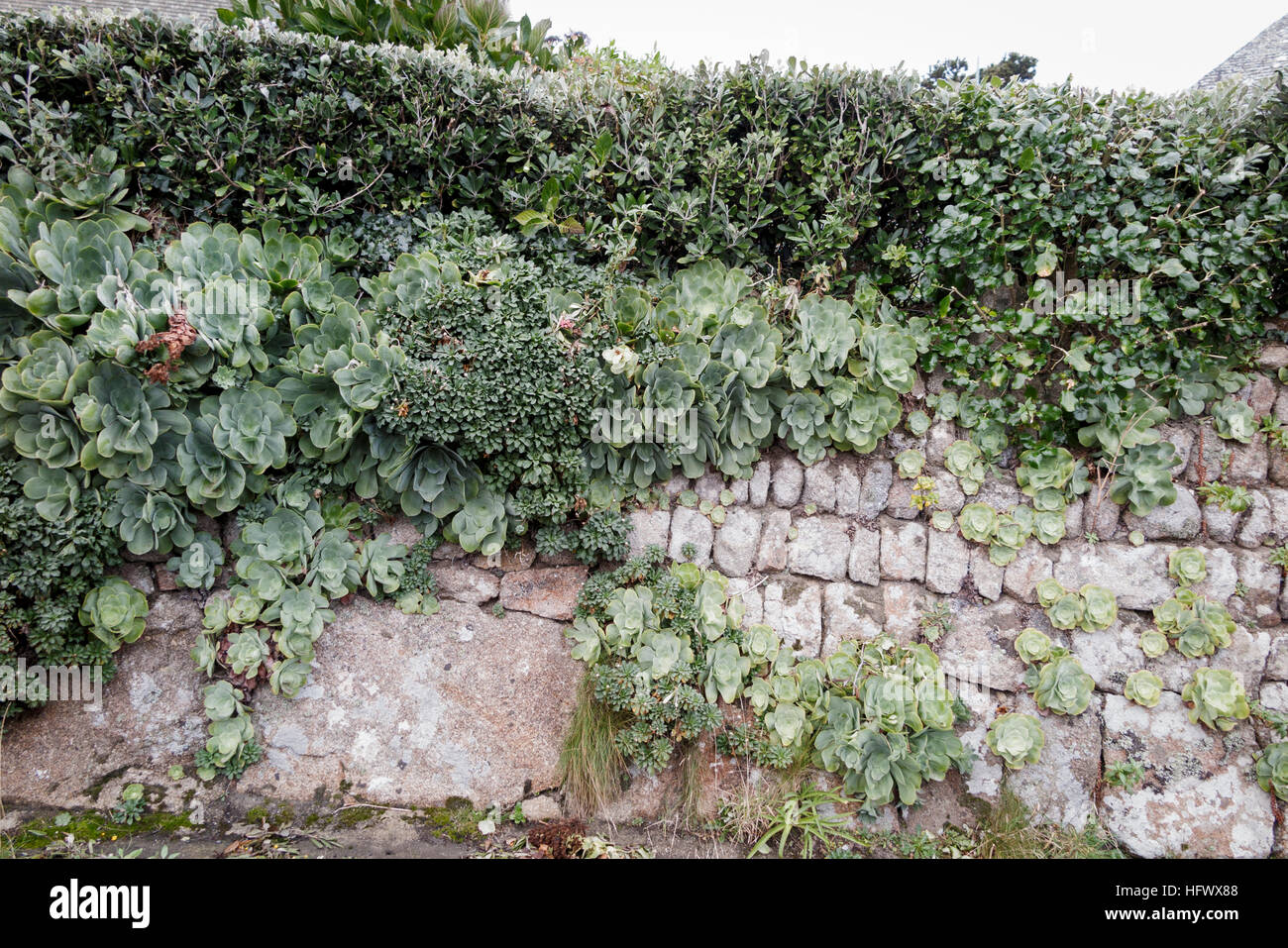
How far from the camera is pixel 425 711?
2930mm

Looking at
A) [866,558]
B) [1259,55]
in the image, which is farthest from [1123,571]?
[1259,55]

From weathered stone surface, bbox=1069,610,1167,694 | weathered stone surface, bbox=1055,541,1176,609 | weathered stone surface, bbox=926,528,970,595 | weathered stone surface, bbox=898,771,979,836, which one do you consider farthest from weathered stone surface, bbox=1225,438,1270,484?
weathered stone surface, bbox=898,771,979,836

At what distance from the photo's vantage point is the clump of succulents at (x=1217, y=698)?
2844mm

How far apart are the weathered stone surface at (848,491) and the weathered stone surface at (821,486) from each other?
0.08 ft

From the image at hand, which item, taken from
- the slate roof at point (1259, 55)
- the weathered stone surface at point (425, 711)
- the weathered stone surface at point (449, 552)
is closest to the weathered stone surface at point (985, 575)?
the weathered stone surface at point (425, 711)

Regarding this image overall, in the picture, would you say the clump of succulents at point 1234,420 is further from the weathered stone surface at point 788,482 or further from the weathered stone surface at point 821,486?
the weathered stone surface at point 788,482

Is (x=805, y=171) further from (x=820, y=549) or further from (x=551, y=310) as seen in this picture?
(x=820, y=549)

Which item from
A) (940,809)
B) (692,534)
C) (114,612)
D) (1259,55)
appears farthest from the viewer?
(1259,55)

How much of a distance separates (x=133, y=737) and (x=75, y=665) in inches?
Answer: 15.1

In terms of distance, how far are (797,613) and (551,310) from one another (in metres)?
1.81

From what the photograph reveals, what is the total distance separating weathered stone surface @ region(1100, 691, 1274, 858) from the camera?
110 inches

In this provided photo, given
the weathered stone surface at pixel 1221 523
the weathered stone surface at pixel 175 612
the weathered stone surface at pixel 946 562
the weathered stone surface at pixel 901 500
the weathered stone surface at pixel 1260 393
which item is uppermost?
the weathered stone surface at pixel 1260 393

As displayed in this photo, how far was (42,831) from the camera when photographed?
2531mm
